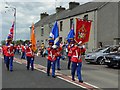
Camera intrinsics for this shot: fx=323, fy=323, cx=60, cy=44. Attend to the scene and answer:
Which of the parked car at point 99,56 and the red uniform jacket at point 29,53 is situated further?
the parked car at point 99,56

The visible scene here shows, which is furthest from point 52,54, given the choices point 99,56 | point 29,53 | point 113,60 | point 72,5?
point 72,5

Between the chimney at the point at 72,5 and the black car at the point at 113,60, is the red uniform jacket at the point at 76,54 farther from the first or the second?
the chimney at the point at 72,5

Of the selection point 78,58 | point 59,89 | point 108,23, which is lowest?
point 59,89

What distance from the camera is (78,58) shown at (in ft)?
42.2

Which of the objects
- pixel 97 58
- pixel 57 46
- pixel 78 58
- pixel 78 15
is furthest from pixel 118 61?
pixel 78 15

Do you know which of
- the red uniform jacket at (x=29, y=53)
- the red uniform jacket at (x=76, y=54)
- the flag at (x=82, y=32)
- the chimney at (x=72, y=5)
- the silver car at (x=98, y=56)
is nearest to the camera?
the red uniform jacket at (x=76, y=54)

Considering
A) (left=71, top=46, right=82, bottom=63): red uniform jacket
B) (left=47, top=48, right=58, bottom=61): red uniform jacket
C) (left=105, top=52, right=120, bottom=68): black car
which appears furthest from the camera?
(left=105, top=52, right=120, bottom=68): black car

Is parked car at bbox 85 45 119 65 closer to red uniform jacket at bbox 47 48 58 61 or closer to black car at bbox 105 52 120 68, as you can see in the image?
black car at bbox 105 52 120 68

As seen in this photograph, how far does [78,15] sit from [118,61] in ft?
71.4

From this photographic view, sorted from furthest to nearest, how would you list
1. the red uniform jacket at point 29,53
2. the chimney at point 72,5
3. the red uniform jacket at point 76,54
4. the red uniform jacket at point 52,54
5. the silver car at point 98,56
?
the chimney at point 72,5 < the silver car at point 98,56 < the red uniform jacket at point 29,53 < the red uniform jacket at point 52,54 < the red uniform jacket at point 76,54

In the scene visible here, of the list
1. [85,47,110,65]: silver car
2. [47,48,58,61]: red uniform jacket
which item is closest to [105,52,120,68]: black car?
[85,47,110,65]: silver car

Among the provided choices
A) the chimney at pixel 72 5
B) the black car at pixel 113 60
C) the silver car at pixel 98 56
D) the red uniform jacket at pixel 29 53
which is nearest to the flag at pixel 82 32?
the red uniform jacket at pixel 29 53

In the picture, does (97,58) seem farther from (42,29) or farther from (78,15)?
(42,29)

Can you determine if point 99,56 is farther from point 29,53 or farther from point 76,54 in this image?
point 76,54
